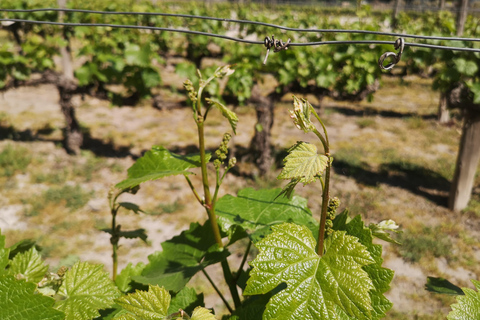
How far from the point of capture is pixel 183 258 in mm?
1449

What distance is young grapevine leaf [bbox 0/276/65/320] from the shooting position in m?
0.85

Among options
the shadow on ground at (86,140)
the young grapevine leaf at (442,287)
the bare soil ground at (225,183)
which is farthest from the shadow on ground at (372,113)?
the young grapevine leaf at (442,287)

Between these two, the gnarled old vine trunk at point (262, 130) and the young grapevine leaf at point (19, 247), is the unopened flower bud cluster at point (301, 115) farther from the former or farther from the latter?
the gnarled old vine trunk at point (262, 130)

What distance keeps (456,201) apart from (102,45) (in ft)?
20.4

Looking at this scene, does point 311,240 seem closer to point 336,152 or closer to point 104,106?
point 336,152

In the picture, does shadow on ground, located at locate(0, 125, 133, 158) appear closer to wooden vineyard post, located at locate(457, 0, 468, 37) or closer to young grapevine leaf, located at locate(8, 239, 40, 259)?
young grapevine leaf, located at locate(8, 239, 40, 259)

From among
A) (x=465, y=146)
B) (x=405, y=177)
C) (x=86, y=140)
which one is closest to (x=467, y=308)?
(x=465, y=146)

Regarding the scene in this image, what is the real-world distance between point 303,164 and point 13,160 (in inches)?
251

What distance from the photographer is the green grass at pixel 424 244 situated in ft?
13.9

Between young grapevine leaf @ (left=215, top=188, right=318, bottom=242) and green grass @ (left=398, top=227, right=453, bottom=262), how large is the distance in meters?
3.47

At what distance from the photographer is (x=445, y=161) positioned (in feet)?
21.4

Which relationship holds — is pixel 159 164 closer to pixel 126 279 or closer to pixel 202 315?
pixel 126 279

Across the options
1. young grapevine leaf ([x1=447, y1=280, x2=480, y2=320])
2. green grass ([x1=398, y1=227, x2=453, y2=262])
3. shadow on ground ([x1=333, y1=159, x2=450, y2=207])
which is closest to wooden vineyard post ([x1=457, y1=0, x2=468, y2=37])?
shadow on ground ([x1=333, y1=159, x2=450, y2=207])

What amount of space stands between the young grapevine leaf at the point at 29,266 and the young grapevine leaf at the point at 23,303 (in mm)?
302
